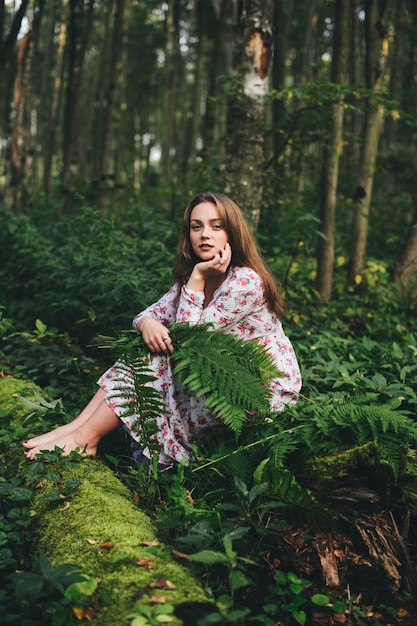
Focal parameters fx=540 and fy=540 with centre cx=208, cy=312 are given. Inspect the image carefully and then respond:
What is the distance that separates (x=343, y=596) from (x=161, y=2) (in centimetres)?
2375

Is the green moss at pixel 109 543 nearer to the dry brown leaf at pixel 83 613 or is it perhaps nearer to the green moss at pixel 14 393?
the dry brown leaf at pixel 83 613

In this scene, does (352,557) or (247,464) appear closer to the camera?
(352,557)

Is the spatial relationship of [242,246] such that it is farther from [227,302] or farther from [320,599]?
[320,599]

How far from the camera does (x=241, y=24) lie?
5.37m

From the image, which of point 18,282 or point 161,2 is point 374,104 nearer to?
point 18,282

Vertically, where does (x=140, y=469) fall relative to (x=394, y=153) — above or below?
below

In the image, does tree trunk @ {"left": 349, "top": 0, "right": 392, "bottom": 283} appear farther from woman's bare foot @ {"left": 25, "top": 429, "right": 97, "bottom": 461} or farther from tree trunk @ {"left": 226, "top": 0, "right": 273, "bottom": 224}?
woman's bare foot @ {"left": 25, "top": 429, "right": 97, "bottom": 461}

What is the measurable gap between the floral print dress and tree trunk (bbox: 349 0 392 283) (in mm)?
3670

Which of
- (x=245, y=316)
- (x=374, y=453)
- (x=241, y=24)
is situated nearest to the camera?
(x=374, y=453)

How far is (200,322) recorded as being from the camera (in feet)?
10.3

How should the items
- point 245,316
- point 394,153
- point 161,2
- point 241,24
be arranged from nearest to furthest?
point 245,316 → point 241,24 → point 394,153 → point 161,2

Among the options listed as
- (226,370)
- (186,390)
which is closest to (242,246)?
(186,390)

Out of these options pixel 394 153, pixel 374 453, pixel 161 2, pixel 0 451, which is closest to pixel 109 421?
pixel 0 451

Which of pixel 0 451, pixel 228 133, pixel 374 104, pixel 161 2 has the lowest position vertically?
pixel 0 451
